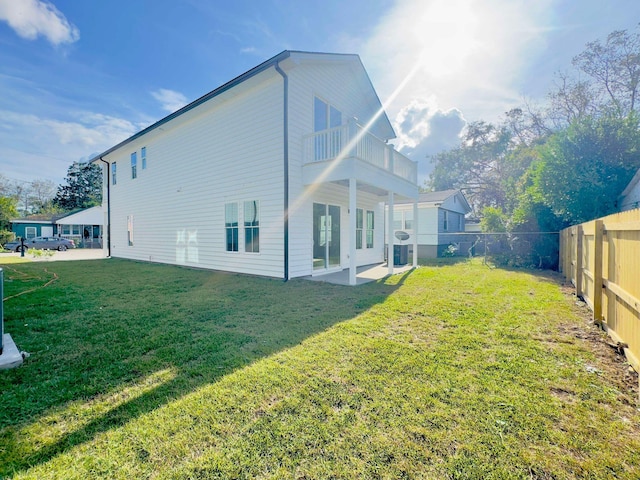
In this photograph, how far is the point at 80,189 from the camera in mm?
41531

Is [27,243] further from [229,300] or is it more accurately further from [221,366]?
[221,366]

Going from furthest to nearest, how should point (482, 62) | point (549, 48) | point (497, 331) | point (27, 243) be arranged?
point (27, 243) → point (549, 48) → point (482, 62) → point (497, 331)

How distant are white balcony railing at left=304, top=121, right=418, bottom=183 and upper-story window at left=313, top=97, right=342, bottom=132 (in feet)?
3.56

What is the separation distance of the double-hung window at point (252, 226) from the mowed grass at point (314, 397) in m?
3.93

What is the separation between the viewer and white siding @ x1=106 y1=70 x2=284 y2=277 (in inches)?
325

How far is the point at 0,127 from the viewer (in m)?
19.5

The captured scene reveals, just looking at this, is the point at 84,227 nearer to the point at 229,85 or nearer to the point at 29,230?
the point at 29,230

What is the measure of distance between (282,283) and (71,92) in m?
15.6

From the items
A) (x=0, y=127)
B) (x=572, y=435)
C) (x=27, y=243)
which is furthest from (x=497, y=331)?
(x=27, y=243)

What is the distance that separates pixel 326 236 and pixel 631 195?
32.2 feet

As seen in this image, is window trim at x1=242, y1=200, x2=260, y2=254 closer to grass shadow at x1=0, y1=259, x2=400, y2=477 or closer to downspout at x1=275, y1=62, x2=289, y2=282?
downspout at x1=275, y1=62, x2=289, y2=282

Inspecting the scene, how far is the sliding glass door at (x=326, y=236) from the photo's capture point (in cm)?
901

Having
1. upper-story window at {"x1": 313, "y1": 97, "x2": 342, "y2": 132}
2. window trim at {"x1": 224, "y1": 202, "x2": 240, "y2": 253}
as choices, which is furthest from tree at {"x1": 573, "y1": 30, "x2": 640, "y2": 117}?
window trim at {"x1": 224, "y1": 202, "x2": 240, "y2": 253}

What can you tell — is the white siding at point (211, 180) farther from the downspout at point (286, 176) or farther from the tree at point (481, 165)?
the tree at point (481, 165)
